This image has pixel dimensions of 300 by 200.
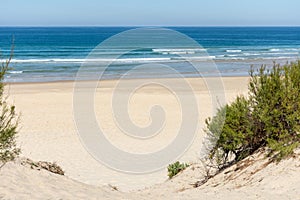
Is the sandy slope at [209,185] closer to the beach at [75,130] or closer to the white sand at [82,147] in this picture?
the white sand at [82,147]

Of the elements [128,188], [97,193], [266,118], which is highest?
[266,118]

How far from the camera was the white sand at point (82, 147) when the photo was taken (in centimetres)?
630

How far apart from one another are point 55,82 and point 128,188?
63.9 feet

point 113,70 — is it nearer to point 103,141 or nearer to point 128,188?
point 103,141

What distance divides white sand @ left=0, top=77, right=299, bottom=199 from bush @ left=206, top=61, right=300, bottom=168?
0.68m

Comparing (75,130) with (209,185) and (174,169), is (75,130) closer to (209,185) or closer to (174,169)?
(174,169)

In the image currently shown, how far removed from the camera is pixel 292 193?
583 cm

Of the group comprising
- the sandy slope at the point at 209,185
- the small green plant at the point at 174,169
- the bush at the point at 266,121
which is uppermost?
the bush at the point at 266,121

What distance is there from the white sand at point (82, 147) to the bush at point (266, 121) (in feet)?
2.23

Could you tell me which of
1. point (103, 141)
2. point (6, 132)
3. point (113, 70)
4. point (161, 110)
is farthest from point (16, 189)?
point (113, 70)

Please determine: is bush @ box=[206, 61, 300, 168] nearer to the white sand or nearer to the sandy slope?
the sandy slope

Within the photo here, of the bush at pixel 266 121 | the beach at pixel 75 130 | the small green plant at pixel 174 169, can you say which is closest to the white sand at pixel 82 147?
the beach at pixel 75 130

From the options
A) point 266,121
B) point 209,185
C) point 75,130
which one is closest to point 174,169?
point 209,185

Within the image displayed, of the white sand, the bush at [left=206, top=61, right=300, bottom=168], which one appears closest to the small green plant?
the white sand
